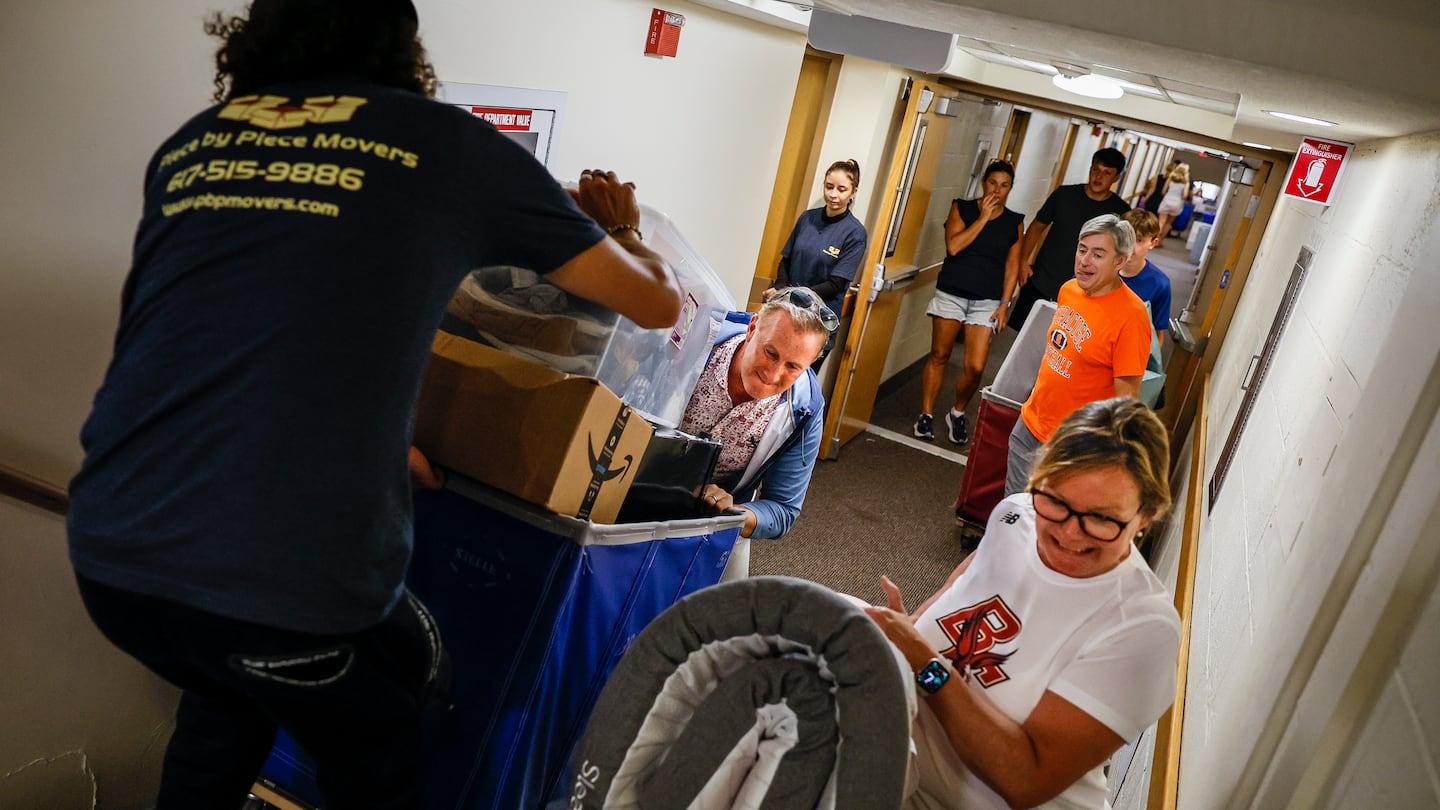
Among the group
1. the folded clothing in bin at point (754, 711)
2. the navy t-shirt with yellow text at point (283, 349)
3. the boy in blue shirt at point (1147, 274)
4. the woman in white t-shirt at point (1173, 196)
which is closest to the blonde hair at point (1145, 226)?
the boy in blue shirt at point (1147, 274)

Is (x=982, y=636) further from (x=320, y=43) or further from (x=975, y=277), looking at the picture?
(x=975, y=277)

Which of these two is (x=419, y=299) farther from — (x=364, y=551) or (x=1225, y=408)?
(x=1225, y=408)

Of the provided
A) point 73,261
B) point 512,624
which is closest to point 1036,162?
point 512,624

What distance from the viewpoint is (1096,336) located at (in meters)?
4.05

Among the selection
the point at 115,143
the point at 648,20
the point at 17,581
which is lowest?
the point at 17,581

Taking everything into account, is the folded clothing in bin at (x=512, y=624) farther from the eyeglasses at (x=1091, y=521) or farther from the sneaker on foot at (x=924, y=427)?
the sneaker on foot at (x=924, y=427)

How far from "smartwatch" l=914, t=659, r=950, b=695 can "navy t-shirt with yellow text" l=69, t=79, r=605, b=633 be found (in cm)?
Answer: 89

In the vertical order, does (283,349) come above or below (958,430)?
above

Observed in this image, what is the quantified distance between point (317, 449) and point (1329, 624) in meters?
1.31

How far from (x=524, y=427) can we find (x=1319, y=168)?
9.83 feet

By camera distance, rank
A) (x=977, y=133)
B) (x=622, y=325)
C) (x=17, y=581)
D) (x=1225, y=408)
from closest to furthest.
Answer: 1. (x=17, y=581)
2. (x=622, y=325)
3. (x=1225, y=408)
4. (x=977, y=133)

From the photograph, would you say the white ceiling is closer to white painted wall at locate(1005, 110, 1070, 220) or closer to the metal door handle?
the metal door handle

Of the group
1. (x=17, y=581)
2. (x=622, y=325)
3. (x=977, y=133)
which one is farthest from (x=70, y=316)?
(x=977, y=133)

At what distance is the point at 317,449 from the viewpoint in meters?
1.33
